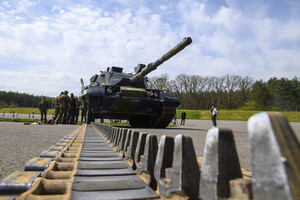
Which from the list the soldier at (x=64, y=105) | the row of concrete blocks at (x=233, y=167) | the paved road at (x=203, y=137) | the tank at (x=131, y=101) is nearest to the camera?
the row of concrete blocks at (x=233, y=167)

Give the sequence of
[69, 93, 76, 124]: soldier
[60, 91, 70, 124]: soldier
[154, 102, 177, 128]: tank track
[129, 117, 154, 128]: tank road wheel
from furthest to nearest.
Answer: [69, 93, 76, 124]: soldier → [60, 91, 70, 124]: soldier → [129, 117, 154, 128]: tank road wheel → [154, 102, 177, 128]: tank track

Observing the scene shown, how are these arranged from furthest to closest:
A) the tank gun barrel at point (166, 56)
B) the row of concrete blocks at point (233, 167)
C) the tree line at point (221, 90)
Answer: the tree line at point (221, 90), the tank gun barrel at point (166, 56), the row of concrete blocks at point (233, 167)

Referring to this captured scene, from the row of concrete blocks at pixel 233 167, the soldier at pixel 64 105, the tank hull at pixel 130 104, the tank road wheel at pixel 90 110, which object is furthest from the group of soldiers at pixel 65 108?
the row of concrete blocks at pixel 233 167

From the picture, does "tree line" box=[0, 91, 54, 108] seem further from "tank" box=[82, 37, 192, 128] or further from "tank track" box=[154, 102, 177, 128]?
"tank track" box=[154, 102, 177, 128]

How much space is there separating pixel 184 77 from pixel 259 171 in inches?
2620

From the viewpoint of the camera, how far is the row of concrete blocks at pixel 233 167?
56 cm

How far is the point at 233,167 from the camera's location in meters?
0.83

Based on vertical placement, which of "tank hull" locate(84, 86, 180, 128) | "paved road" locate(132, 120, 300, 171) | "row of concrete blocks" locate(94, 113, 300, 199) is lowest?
"paved road" locate(132, 120, 300, 171)

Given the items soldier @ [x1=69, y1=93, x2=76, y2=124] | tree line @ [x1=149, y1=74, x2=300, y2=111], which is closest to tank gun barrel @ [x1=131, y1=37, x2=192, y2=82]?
soldier @ [x1=69, y1=93, x2=76, y2=124]

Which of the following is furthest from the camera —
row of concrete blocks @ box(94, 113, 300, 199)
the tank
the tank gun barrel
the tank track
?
the tank track

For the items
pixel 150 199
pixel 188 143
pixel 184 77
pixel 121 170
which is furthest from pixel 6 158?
pixel 184 77

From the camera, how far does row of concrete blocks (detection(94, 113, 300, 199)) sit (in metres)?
0.56

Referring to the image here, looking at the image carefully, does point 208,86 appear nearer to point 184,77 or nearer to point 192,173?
point 184,77

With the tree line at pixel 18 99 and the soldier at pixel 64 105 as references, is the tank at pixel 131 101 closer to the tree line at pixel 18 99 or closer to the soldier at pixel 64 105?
the soldier at pixel 64 105
